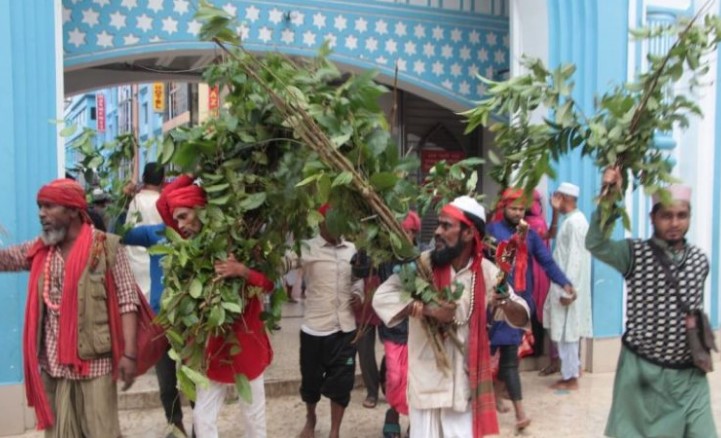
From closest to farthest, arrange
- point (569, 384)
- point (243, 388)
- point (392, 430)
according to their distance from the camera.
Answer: point (243, 388) → point (392, 430) → point (569, 384)

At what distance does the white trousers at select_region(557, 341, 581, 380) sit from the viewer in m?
6.03

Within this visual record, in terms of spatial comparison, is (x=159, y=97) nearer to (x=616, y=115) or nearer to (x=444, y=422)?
(x=444, y=422)

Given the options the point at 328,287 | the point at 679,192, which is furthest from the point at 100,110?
the point at 679,192

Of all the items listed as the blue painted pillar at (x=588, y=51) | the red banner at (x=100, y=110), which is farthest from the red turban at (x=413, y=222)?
the red banner at (x=100, y=110)

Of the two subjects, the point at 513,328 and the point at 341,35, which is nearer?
the point at 513,328

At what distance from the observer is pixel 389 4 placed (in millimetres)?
6684

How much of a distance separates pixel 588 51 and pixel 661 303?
3.76m

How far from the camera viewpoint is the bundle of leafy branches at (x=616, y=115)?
300 centimetres

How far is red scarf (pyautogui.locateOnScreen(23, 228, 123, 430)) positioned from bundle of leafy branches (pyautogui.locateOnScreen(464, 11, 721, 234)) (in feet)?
6.11

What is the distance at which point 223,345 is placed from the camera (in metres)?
3.57

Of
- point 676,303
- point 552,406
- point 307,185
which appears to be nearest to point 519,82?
point 307,185

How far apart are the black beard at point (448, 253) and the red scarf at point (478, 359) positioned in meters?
0.05

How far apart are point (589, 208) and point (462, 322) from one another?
3.56 m

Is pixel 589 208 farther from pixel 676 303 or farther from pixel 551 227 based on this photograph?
pixel 676 303
